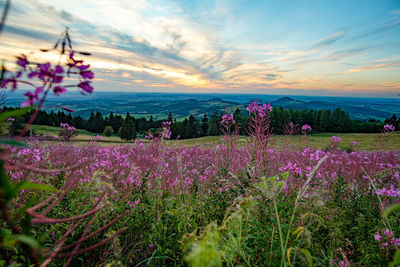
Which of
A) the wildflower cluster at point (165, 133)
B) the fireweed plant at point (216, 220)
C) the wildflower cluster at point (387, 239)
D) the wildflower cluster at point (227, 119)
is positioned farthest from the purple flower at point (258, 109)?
the wildflower cluster at point (387, 239)

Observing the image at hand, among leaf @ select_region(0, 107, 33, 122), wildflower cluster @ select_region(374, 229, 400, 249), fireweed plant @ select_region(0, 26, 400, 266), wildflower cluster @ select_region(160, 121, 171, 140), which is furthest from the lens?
wildflower cluster @ select_region(160, 121, 171, 140)

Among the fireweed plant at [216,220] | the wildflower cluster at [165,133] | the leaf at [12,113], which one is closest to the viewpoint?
the leaf at [12,113]

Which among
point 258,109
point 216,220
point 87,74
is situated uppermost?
point 87,74

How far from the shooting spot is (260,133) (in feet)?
9.94

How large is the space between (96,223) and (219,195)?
1628 mm

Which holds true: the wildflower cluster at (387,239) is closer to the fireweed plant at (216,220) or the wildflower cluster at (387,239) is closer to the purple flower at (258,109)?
the fireweed plant at (216,220)

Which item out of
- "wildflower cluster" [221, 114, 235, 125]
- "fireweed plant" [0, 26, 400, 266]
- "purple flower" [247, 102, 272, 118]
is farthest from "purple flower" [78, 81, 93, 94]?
"wildflower cluster" [221, 114, 235, 125]

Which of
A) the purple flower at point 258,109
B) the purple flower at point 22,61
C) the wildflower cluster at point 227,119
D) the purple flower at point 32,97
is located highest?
the purple flower at point 22,61

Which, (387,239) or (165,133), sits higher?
(165,133)

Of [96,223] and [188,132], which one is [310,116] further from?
[96,223]

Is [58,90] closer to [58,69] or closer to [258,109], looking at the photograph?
[58,69]

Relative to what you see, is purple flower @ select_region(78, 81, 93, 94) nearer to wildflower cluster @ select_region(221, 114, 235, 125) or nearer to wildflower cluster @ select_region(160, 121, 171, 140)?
wildflower cluster @ select_region(160, 121, 171, 140)

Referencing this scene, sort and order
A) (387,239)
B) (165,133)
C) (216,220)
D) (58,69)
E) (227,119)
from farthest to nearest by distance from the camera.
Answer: (227,119) < (165,133) < (387,239) < (216,220) < (58,69)

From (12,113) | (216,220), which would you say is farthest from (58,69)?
(216,220)
